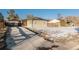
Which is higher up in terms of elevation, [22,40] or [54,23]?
[54,23]

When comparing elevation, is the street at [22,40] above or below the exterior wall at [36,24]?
below

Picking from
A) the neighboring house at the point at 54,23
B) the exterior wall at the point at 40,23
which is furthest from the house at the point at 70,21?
the exterior wall at the point at 40,23

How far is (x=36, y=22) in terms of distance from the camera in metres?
1.37

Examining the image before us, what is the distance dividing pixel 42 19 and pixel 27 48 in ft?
1.03

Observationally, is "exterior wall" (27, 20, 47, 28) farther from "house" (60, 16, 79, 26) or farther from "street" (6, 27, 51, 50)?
"house" (60, 16, 79, 26)

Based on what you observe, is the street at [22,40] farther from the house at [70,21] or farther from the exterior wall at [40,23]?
the house at [70,21]

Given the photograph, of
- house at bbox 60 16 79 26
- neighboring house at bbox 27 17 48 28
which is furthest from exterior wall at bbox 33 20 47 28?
house at bbox 60 16 79 26

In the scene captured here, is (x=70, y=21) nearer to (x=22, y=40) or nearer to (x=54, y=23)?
(x=54, y=23)

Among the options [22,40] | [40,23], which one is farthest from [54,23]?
[22,40]

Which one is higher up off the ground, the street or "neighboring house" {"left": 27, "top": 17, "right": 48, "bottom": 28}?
"neighboring house" {"left": 27, "top": 17, "right": 48, "bottom": 28}

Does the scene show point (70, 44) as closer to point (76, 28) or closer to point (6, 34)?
point (76, 28)

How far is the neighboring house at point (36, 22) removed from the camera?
4.49ft

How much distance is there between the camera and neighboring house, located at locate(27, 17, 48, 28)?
1.37 metres

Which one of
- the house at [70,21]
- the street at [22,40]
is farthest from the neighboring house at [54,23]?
the street at [22,40]
